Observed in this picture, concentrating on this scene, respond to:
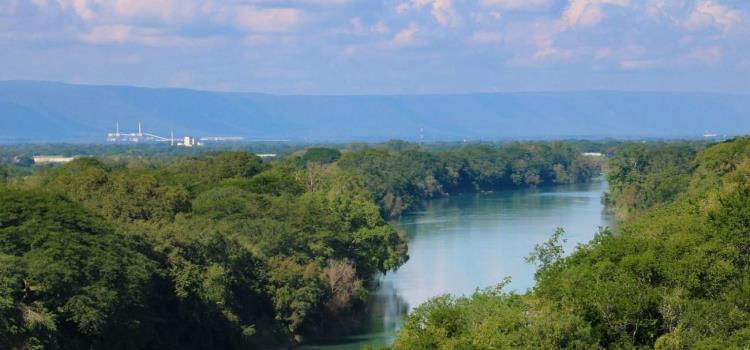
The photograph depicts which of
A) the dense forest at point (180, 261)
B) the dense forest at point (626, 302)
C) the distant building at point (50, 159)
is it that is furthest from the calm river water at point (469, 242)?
the distant building at point (50, 159)

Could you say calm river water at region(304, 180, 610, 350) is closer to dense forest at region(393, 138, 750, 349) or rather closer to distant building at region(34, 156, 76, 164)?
dense forest at region(393, 138, 750, 349)

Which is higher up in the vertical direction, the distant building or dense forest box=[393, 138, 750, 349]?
dense forest box=[393, 138, 750, 349]

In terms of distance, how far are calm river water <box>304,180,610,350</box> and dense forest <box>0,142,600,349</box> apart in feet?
4.49

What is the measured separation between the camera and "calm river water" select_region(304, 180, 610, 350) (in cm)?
4300

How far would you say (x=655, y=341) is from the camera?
920 inches

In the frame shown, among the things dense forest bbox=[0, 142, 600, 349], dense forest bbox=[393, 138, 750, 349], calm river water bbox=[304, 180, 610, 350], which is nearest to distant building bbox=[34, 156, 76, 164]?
calm river water bbox=[304, 180, 610, 350]

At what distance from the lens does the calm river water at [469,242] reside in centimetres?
4300

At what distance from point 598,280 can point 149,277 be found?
11852 mm

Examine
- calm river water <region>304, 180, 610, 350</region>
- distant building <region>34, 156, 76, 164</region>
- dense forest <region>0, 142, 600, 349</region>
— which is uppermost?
dense forest <region>0, 142, 600, 349</region>

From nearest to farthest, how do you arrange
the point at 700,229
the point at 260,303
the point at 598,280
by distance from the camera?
the point at 598,280, the point at 700,229, the point at 260,303

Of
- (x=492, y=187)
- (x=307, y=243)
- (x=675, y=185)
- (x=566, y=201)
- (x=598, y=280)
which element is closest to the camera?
(x=598, y=280)

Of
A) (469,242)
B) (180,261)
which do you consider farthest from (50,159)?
(180,261)

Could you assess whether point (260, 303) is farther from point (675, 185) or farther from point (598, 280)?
point (675, 185)

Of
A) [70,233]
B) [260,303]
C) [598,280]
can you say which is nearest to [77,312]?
[70,233]
